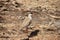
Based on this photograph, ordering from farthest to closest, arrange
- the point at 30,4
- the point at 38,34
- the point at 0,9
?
the point at 30,4 < the point at 0,9 < the point at 38,34

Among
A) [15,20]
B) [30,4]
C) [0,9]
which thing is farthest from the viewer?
[30,4]

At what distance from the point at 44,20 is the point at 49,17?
21 centimetres

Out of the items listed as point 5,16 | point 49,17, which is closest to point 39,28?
point 49,17

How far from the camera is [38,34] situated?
536cm

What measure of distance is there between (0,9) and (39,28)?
1447 mm

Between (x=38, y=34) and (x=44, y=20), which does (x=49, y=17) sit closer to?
(x=44, y=20)

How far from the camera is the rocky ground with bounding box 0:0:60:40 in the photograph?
17.4 feet

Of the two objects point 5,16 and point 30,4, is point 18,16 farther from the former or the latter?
point 30,4

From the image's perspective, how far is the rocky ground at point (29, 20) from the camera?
5.31 meters

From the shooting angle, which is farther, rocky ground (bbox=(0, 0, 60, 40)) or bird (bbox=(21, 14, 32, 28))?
bird (bbox=(21, 14, 32, 28))

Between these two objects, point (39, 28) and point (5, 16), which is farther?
point (5, 16)

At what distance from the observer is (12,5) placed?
6816 millimetres

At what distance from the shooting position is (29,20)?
5.80 metres

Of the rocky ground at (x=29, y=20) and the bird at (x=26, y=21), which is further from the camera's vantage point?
the bird at (x=26, y=21)
